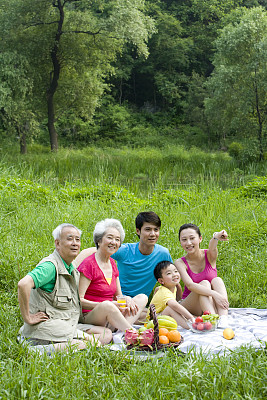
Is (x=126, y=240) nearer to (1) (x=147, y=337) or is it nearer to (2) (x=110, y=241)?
(2) (x=110, y=241)

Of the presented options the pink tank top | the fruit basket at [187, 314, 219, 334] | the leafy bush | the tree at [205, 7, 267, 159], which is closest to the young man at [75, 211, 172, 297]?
the pink tank top

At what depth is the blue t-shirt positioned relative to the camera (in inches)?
162

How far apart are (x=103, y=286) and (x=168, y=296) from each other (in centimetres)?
57

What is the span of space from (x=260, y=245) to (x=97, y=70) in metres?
14.0

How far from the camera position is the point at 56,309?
128 inches

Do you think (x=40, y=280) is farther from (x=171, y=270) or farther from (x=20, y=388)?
(x=171, y=270)

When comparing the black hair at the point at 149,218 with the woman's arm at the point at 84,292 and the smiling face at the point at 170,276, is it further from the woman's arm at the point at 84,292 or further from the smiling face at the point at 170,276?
the woman's arm at the point at 84,292

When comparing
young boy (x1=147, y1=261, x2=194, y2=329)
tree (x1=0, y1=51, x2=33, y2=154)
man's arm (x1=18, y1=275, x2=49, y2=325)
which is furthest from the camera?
tree (x1=0, y1=51, x2=33, y2=154)

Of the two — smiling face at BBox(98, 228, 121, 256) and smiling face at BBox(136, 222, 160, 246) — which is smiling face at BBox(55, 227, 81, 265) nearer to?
smiling face at BBox(98, 228, 121, 256)

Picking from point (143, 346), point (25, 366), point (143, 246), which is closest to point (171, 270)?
point (143, 246)

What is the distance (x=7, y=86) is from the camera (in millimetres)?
14742

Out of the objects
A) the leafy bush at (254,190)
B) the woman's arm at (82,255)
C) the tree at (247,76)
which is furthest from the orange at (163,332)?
the tree at (247,76)

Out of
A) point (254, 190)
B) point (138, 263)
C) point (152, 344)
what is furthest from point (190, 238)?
point (254, 190)

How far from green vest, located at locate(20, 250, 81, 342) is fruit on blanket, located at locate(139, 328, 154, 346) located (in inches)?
20.2
